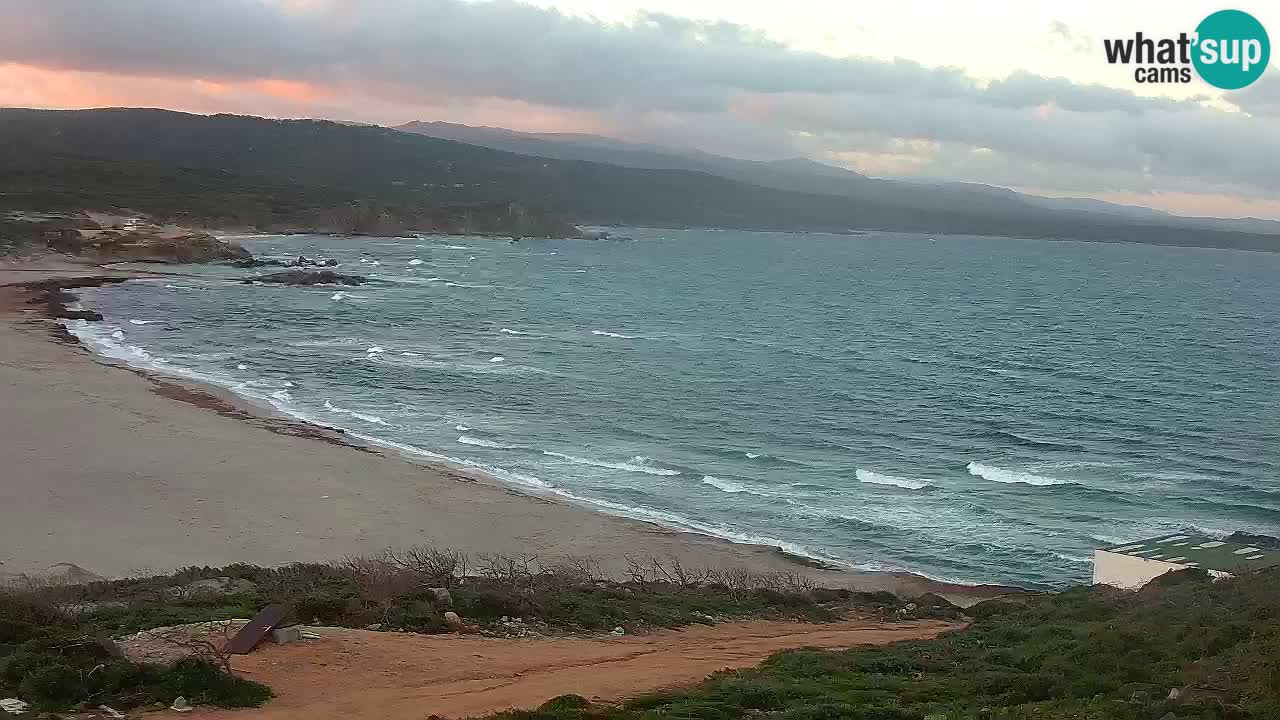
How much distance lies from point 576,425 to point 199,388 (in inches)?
594

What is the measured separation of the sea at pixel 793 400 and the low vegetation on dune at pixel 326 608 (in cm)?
711

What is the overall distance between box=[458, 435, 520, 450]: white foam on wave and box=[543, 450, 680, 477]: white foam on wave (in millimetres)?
1386

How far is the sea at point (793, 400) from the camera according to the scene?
2989 cm

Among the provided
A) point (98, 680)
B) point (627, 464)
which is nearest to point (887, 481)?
point (627, 464)

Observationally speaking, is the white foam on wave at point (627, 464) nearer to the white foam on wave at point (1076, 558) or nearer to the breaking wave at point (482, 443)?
the breaking wave at point (482, 443)

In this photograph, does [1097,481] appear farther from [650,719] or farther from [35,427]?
[35,427]

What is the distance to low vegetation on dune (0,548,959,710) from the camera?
11.1 m

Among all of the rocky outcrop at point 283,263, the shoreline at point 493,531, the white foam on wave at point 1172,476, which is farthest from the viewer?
the rocky outcrop at point 283,263

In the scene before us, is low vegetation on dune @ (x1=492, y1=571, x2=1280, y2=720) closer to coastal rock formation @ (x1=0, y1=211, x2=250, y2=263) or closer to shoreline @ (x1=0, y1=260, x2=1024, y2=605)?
shoreline @ (x1=0, y1=260, x2=1024, y2=605)

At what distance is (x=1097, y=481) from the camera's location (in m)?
34.3

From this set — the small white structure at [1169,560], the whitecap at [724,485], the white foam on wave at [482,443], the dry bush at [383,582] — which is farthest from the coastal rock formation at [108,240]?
the small white structure at [1169,560]

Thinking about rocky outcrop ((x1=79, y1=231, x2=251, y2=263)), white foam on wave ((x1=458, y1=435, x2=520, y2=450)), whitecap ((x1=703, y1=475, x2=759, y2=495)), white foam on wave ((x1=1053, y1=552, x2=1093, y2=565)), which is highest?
rocky outcrop ((x1=79, y1=231, x2=251, y2=263))

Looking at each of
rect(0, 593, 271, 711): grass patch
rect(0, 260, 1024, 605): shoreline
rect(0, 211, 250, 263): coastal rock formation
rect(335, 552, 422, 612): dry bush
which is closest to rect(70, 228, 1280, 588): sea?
rect(0, 260, 1024, 605): shoreline

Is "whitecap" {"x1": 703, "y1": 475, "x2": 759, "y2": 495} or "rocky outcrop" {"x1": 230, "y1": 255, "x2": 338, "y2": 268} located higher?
"rocky outcrop" {"x1": 230, "y1": 255, "x2": 338, "y2": 268}
